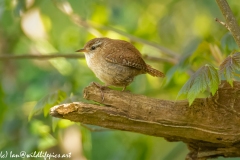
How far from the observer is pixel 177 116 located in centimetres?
298

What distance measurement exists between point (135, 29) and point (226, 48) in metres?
1.71

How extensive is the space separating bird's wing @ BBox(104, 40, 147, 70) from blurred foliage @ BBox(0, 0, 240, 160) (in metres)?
0.29

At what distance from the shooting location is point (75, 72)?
4.70m

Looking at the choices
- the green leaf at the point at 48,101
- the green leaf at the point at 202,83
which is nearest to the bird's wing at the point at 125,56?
the green leaf at the point at 48,101

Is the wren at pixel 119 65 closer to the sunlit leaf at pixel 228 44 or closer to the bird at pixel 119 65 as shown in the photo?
the bird at pixel 119 65

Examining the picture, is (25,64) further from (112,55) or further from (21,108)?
Answer: (112,55)

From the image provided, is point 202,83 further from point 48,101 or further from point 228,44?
point 48,101

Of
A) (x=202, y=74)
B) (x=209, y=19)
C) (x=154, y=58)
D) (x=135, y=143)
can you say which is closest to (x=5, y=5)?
(x=154, y=58)

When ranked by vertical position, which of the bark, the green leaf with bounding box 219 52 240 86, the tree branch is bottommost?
the bark

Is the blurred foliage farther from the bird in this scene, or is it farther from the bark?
the bark

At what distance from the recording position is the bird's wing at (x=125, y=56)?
11.5 feet

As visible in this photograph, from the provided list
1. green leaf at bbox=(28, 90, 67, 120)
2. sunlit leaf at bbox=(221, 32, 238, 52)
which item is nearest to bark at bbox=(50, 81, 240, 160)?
green leaf at bbox=(28, 90, 67, 120)

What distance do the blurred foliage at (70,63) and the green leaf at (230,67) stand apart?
0.74 m

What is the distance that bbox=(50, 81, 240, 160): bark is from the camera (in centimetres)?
294
